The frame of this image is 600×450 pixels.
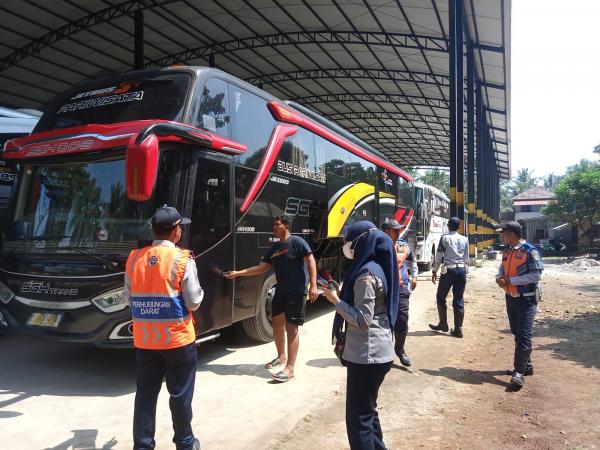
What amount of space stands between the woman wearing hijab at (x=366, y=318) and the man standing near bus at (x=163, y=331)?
94 centimetres

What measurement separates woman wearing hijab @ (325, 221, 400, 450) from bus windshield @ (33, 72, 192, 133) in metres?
3.00

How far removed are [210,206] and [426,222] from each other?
43.8 ft

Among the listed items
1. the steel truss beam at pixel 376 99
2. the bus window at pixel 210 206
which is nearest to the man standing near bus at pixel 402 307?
the bus window at pixel 210 206

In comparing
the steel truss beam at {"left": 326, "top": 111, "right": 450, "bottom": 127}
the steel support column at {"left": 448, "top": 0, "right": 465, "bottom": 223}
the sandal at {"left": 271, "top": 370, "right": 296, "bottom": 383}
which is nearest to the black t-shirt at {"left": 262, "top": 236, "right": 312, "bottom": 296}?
the sandal at {"left": 271, "top": 370, "right": 296, "bottom": 383}

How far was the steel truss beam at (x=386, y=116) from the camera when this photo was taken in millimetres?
32406

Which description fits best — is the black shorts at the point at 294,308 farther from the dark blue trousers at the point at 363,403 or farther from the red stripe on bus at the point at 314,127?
the red stripe on bus at the point at 314,127

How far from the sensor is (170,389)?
310 centimetres

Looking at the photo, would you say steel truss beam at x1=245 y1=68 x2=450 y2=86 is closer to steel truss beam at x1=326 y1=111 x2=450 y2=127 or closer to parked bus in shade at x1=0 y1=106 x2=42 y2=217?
steel truss beam at x1=326 y1=111 x2=450 y2=127

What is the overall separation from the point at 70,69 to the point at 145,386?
22192mm

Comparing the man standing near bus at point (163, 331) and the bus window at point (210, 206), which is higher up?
the bus window at point (210, 206)

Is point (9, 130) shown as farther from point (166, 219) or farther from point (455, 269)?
A: point (455, 269)

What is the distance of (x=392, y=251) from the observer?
3.04 meters

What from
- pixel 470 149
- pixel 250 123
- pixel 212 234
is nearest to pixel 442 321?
pixel 212 234

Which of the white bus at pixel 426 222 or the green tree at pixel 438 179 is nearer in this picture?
the white bus at pixel 426 222
